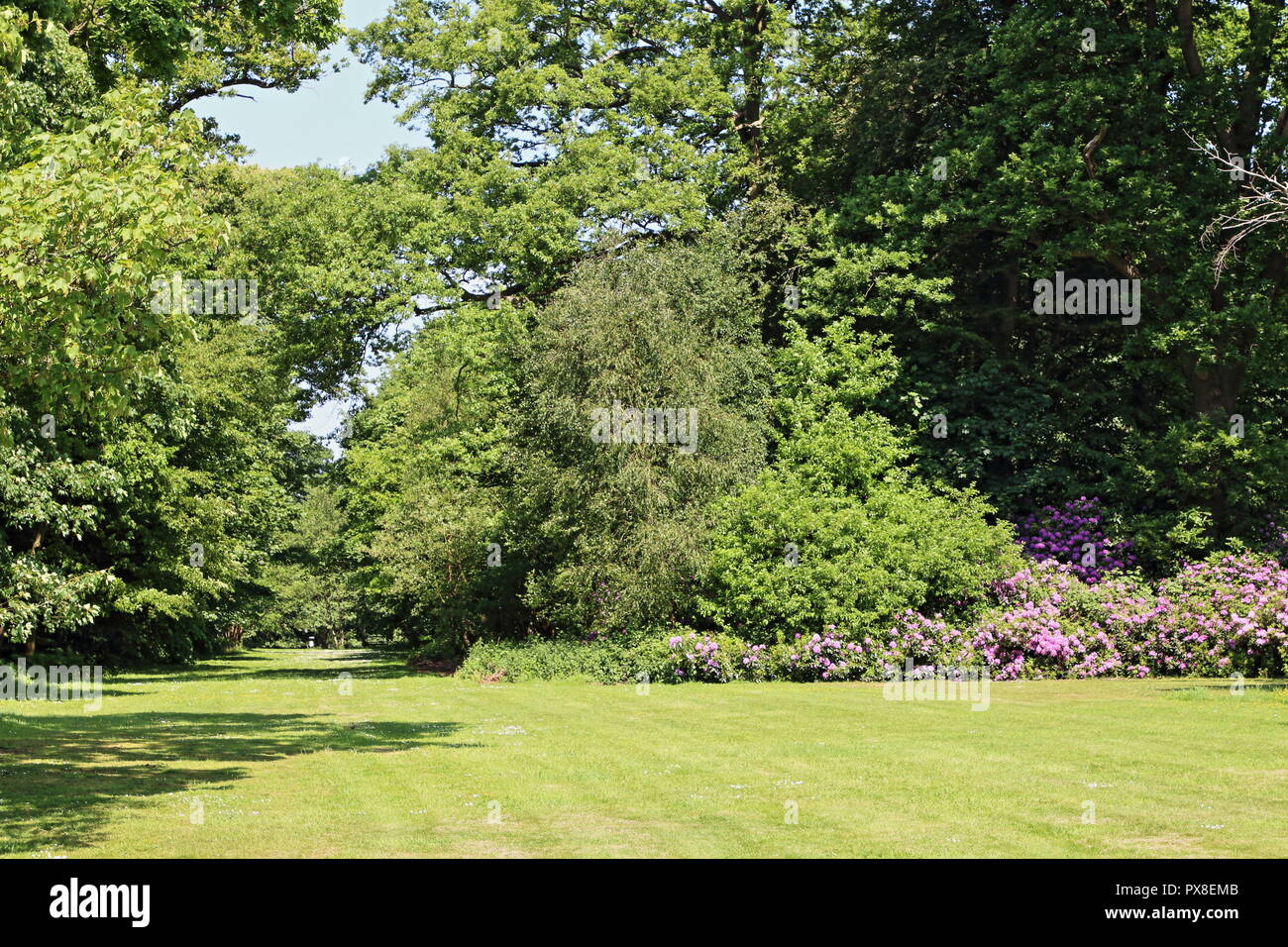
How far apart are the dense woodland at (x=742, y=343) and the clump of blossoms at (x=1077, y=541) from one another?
4.7 inches

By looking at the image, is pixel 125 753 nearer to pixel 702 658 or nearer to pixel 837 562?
pixel 702 658

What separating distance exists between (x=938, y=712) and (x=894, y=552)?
30.5ft

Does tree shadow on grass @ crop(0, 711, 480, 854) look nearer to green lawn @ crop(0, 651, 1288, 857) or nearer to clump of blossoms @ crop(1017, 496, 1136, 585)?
green lawn @ crop(0, 651, 1288, 857)

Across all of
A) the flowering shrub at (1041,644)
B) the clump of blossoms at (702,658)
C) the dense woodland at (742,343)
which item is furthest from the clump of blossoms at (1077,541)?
the clump of blossoms at (702,658)

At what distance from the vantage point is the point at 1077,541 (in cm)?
3256

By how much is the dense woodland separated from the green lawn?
7.36m

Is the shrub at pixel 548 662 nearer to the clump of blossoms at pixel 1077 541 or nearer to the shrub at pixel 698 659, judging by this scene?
the shrub at pixel 698 659

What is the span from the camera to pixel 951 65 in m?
36.4

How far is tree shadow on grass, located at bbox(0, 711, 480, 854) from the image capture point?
1047cm

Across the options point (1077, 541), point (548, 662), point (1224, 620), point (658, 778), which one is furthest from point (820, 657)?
point (658, 778)

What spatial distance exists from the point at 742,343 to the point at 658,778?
24010 mm

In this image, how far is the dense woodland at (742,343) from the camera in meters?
29.6

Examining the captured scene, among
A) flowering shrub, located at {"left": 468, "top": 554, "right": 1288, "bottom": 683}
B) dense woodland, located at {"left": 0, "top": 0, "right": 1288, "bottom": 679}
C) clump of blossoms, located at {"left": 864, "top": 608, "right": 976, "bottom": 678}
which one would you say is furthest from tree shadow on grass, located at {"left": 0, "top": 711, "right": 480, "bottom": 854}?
clump of blossoms, located at {"left": 864, "top": 608, "right": 976, "bottom": 678}

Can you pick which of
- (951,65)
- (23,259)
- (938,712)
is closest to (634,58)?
(951,65)
